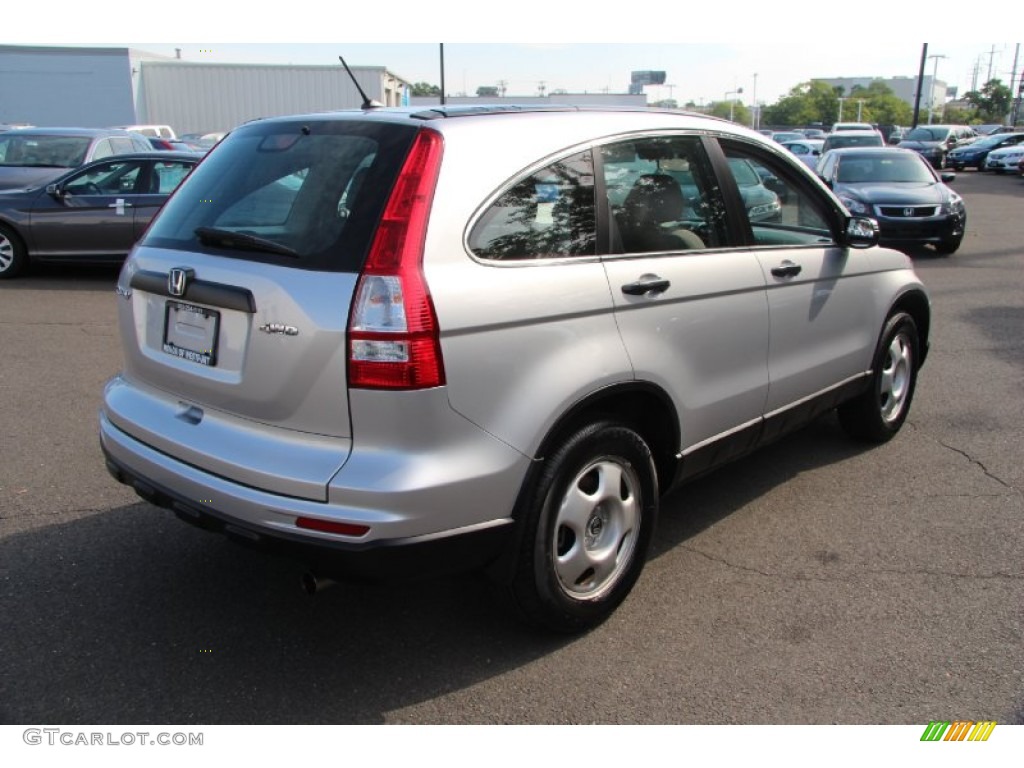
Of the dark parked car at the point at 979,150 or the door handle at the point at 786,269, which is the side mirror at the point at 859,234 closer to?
the door handle at the point at 786,269

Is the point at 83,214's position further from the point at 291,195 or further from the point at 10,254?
the point at 291,195

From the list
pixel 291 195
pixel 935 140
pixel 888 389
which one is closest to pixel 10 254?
pixel 291 195

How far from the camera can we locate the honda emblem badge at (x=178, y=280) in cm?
288

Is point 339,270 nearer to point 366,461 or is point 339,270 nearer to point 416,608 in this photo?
point 366,461

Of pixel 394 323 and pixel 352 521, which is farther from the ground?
pixel 394 323

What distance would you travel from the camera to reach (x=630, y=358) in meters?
3.06

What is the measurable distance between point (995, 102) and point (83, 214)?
11776 centimetres

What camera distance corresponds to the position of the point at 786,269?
3912mm

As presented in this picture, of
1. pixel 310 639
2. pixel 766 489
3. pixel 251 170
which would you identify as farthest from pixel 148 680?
pixel 766 489

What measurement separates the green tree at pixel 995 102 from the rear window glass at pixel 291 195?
391 feet

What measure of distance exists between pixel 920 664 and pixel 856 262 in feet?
7.36

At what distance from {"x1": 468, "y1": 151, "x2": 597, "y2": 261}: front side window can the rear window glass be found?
13.5 inches

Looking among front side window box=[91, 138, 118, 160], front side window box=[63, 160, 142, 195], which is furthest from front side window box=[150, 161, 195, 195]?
front side window box=[91, 138, 118, 160]
